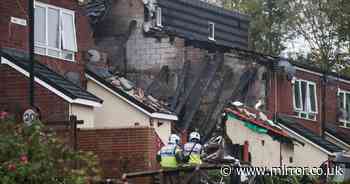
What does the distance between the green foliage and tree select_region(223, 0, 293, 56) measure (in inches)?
1393

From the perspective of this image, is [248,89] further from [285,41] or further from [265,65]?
[285,41]

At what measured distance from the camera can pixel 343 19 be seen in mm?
48969

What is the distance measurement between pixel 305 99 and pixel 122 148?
17.2 meters

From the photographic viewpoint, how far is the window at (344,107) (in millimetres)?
41344

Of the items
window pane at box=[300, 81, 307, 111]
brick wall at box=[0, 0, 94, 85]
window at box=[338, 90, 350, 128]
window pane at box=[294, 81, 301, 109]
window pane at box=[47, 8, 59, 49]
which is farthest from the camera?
window at box=[338, 90, 350, 128]

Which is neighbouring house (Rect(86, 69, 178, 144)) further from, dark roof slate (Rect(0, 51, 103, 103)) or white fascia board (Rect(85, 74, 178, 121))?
dark roof slate (Rect(0, 51, 103, 103))

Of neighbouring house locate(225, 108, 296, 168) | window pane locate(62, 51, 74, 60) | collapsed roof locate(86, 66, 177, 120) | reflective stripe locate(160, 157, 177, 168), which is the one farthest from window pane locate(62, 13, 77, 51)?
reflective stripe locate(160, 157, 177, 168)

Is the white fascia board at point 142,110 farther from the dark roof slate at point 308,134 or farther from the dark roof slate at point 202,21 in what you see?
the dark roof slate at point 308,134

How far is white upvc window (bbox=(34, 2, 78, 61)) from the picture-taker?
28094 mm

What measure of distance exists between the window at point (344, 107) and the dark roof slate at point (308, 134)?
15.8 ft

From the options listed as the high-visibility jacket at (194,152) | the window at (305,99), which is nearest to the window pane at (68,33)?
the high-visibility jacket at (194,152)

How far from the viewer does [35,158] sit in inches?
615

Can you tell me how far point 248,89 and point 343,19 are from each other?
A: 1571cm

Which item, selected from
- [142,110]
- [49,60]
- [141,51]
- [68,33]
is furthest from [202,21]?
[49,60]
